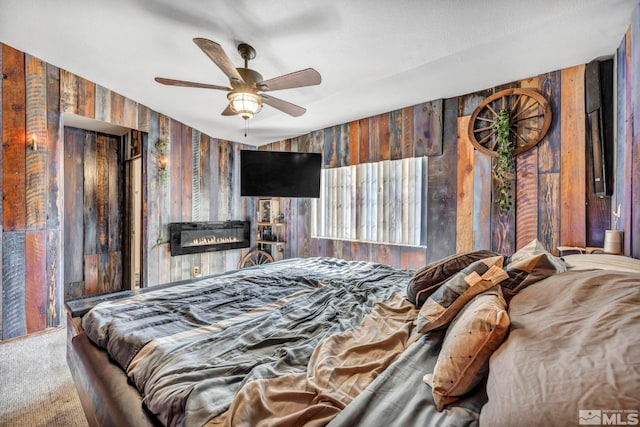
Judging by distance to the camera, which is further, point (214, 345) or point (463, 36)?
point (463, 36)

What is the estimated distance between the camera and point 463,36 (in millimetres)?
2020

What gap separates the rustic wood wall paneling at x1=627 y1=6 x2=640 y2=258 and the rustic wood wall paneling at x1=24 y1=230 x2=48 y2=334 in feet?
16.2

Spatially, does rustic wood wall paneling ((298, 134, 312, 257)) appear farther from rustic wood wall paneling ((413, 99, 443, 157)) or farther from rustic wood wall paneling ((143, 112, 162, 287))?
rustic wood wall paneling ((143, 112, 162, 287))

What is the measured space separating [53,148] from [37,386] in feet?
7.75

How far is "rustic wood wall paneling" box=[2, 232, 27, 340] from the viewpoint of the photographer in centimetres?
267

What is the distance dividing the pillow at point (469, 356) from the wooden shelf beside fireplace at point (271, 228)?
4.29 m

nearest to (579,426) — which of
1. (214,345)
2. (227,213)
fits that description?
(214,345)

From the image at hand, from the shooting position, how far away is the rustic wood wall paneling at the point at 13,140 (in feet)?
8.79

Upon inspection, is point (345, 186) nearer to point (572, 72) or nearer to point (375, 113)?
point (375, 113)

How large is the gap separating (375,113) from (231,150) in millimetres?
2743

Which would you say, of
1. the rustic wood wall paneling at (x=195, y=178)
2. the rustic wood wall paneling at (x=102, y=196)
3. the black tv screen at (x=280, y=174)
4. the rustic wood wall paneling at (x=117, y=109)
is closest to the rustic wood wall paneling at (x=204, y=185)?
the rustic wood wall paneling at (x=195, y=178)

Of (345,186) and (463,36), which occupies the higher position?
(463,36)

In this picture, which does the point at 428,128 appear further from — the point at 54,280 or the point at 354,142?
the point at 54,280

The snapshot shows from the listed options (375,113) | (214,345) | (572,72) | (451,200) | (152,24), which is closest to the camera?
(214,345)
